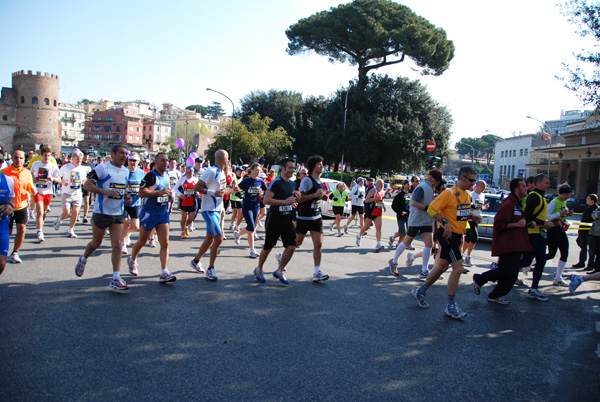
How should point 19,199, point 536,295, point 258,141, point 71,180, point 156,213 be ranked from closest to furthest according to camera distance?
1. point 156,213
2. point 536,295
3. point 19,199
4. point 71,180
5. point 258,141

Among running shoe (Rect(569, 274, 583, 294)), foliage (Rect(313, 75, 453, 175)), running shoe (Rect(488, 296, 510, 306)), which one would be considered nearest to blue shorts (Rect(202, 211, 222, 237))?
running shoe (Rect(488, 296, 510, 306))

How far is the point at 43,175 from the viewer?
935 centimetres

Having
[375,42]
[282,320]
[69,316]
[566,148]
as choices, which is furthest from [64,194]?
[566,148]

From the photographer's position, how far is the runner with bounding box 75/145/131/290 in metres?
5.70

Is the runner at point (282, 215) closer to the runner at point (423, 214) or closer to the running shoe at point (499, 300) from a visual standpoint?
the runner at point (423, 214)

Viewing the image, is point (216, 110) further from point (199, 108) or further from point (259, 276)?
point (259, 276)

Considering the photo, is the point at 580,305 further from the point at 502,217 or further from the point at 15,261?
the point at 15,261

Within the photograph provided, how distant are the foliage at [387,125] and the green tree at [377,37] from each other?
2.25 meters

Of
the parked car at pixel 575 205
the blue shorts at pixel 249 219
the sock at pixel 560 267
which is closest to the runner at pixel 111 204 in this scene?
the blue shorts at pixel 249 219

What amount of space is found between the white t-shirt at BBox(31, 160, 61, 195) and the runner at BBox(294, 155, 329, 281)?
594cm

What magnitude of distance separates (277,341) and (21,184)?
536 cm

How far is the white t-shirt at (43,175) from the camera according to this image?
9.29 m

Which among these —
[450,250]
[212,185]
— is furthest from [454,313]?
[212,185]

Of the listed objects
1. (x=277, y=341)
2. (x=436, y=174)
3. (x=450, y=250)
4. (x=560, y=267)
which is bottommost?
(x=277, y=341)
